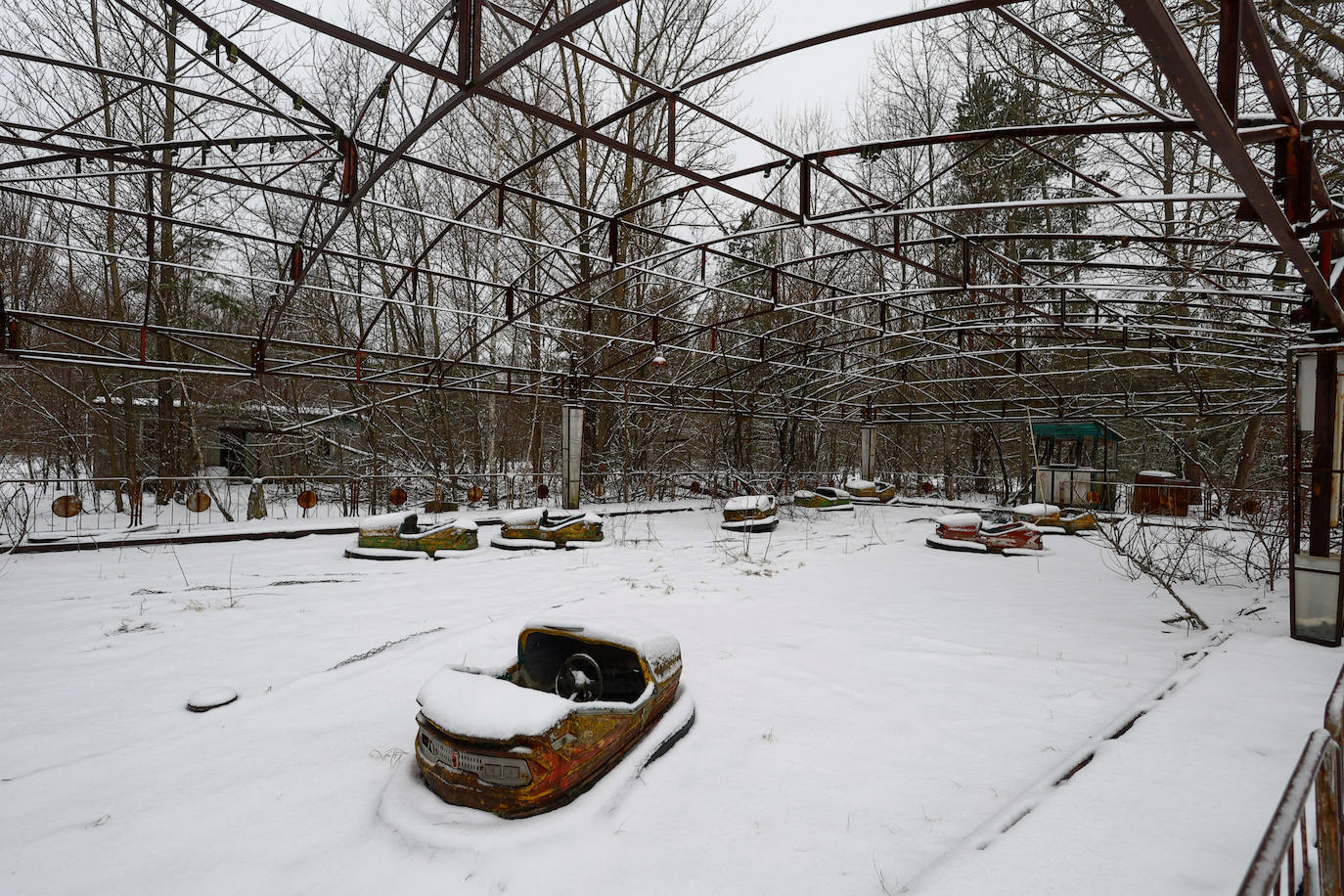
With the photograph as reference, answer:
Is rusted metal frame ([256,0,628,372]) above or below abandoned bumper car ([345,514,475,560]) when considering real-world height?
above

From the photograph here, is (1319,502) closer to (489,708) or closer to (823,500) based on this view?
(489,708)

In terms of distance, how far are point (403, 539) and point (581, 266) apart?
10582 mm

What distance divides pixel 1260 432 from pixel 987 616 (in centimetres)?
1604

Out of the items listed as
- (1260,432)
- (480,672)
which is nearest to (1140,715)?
(480,672)

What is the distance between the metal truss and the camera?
742 centimetres

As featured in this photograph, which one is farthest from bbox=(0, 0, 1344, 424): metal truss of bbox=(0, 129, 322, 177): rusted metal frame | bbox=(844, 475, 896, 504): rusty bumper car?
bbox=(844, 475, 896, 504): rusty bumper car

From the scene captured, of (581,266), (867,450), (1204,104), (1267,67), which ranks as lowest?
(867,450)

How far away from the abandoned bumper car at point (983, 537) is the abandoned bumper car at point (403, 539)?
8490 mm

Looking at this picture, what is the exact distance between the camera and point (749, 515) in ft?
42.4

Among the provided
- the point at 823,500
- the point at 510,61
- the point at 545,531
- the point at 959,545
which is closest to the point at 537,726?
the point at 510,61

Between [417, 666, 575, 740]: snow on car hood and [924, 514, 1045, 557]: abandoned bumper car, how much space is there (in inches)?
391

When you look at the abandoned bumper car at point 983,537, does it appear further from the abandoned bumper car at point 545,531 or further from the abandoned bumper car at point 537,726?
the abandoned bumper car at point 537,726

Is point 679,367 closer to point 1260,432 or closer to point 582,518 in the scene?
point 582,518

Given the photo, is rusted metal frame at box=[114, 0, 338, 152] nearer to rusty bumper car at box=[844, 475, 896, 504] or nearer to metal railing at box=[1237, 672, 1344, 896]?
metal railing at box=[1237, 672, 1344, 896]
